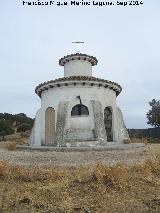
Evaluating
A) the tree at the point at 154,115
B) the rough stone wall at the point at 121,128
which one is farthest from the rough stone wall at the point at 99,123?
the tree at the point at 154,115

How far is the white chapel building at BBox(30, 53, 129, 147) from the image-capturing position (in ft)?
66.0

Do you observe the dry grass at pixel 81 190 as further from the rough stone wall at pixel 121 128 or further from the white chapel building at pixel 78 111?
the rough stone wall at pixel 121 128

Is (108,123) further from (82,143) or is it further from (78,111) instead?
(82,143)

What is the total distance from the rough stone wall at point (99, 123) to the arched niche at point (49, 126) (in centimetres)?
312

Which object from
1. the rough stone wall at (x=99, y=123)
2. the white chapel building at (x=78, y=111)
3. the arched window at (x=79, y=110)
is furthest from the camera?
the arched window at (x=79, y=110)

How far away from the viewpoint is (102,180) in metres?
9.41

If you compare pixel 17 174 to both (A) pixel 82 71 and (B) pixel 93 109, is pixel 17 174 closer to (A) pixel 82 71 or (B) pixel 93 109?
(B) pixel 93 109

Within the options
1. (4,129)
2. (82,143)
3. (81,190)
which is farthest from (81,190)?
(4,129)

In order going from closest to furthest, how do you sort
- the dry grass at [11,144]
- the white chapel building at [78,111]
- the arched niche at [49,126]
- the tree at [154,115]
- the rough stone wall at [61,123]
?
the rough stone wall at [61,123] → the white chapel building at [78,111] → the dry grass at [11,144] → the arched niche at [49,126] → the tree at [154,115]

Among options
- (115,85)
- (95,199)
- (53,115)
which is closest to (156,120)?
(115,85)

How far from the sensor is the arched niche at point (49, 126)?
22131mm

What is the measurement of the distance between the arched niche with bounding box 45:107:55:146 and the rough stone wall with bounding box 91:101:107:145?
312 centimetres

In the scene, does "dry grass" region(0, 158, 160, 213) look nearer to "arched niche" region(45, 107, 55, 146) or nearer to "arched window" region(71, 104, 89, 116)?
"arched window" region(71, 104, 89, 116)

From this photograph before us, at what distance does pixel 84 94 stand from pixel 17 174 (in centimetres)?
1195
